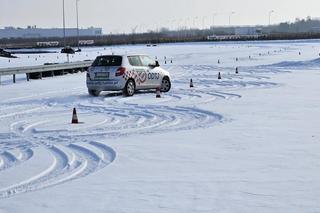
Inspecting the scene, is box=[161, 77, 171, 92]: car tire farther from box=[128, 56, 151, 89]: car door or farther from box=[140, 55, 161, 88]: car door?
box=[128, 56, 151, 89]: car door

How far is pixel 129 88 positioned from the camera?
2164cm

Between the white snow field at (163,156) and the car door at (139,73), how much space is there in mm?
2813

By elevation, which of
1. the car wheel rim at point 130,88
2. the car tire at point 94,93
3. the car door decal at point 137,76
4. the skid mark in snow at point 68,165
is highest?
the car door decal at point 137,76

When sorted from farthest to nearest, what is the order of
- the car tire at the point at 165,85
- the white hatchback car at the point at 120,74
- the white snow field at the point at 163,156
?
the car tire at the point at 165,85 → the white hatchback car at the point at 120,74 → the white snow field at the point at 163,156

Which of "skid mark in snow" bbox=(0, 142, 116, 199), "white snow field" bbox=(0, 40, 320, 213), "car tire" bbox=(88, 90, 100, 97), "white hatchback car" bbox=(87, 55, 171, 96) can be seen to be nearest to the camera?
"white snow field" bbox=(0, 40, 320, 213)

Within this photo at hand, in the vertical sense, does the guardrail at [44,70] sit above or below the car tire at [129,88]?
above

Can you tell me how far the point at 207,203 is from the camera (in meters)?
6.98

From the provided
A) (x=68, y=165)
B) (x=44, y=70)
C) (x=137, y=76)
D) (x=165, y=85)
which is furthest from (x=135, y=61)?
(x=68, y=165)

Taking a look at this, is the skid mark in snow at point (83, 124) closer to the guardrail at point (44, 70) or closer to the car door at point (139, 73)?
the car door at point (139, 73)

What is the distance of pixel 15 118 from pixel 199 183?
8.79 meters

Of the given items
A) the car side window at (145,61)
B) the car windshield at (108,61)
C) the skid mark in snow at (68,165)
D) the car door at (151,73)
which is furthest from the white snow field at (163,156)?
the car side window at (145,61)

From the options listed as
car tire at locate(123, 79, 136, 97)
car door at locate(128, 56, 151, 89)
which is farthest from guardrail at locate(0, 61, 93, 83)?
car tire at locate(123, 79, 136, 97)

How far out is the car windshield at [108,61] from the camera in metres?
21.7

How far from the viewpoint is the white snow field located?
7.14m
